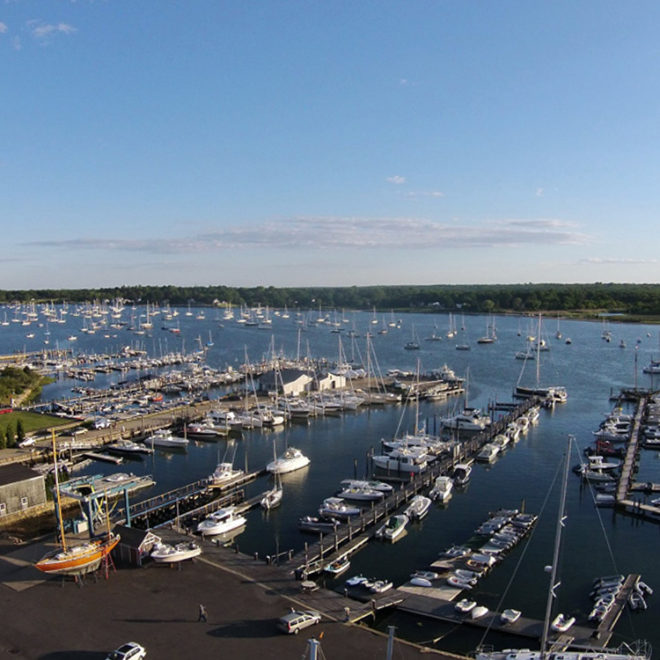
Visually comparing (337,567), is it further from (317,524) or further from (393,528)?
(317,524)

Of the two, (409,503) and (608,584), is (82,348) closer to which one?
(409,503)

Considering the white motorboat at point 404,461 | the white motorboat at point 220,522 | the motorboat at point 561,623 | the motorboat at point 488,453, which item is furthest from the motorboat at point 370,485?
the motorboat at point 561,623

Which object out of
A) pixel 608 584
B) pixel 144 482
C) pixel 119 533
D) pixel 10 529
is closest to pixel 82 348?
pixel 144 482

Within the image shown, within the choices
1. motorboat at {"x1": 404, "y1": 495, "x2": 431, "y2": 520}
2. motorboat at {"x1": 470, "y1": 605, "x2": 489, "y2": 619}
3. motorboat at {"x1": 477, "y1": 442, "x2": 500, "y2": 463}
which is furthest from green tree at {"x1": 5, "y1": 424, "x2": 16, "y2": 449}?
motorboat at {"x1": 470, "y1": 605, "x2": 489, "y2": 619}

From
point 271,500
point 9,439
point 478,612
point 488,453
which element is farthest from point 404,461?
point 9,439

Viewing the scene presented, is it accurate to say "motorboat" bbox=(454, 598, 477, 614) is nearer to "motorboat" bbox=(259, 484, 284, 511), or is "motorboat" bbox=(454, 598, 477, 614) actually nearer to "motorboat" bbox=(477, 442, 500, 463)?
"motorboat" bbox=(259, 484, 284, 511)
